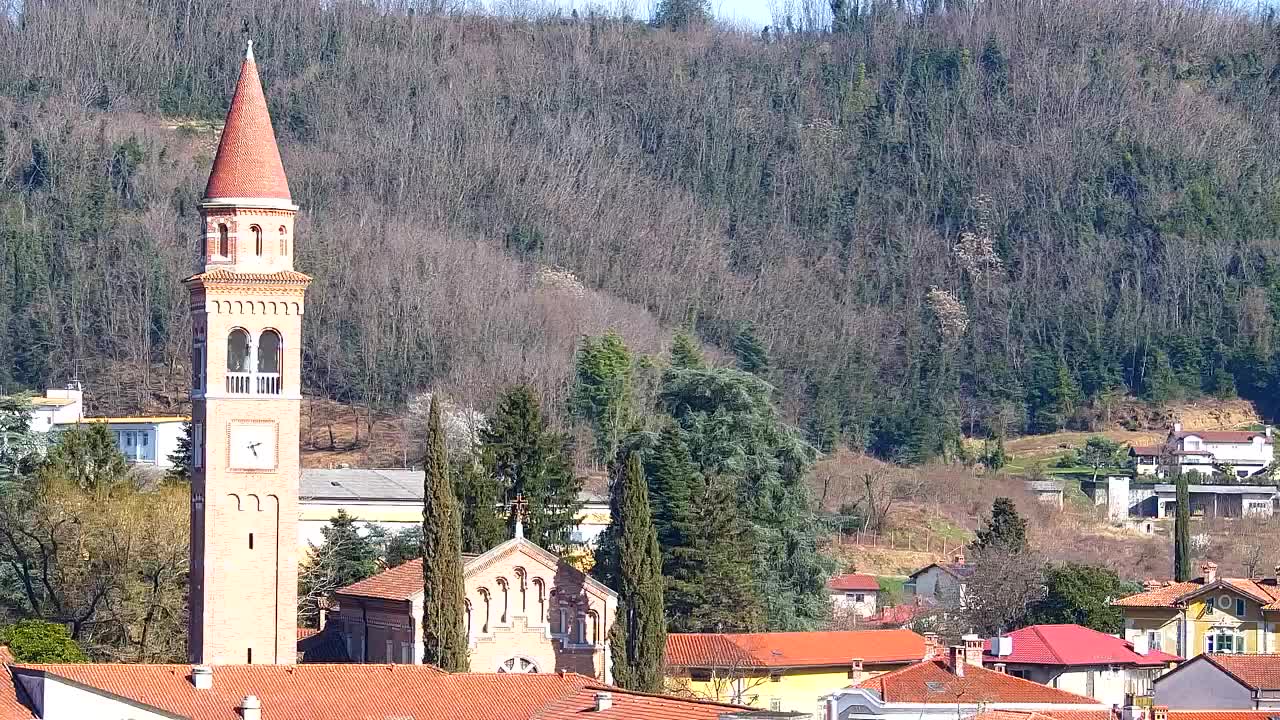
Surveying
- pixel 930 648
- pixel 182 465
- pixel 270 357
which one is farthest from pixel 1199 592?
pixel 182 465

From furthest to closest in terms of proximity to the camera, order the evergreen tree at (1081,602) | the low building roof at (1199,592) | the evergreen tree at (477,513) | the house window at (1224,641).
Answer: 1. the evergreen tree at (1081,602)
2. the house window at (1224,641)
3. the low building roof at (1199,592)
4. the evergreen tree at (477,513)

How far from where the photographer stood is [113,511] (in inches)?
2383

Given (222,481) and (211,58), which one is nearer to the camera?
(222,481)

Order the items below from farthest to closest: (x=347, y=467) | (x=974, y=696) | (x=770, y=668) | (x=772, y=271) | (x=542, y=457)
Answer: (x=772, y=271) < (x=347, y=467) < (x=542, y=457) < (x=770, y=668) < (x=974, y=696)

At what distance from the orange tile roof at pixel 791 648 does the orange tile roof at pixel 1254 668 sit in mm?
7852

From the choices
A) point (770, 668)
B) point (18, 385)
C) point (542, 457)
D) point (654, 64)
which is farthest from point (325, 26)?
point (770, 668)

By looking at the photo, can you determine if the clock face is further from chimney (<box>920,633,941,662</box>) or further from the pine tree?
chimney (<box>920,633,941,662</box>)

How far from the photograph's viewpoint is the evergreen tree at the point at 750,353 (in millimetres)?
116875

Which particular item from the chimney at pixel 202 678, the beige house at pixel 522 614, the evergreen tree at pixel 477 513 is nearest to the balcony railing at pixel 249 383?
the beige house at pixel 522 614

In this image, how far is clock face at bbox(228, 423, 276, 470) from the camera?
5391 cm

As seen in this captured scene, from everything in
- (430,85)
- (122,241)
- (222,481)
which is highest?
(430,85)

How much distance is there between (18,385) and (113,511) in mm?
51512

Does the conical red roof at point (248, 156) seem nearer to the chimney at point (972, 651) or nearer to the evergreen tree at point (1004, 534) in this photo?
the chimney at point (972, 651)

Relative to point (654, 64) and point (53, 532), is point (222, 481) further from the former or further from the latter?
point (654, 64)
